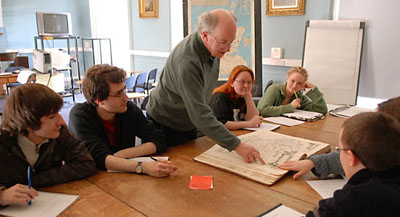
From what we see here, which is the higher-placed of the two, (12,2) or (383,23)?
(12,2)

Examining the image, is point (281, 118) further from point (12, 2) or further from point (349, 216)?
point (12, 2)

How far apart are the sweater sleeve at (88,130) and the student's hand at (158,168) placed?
205mm

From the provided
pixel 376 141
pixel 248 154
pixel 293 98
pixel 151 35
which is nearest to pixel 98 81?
pixel 248 154

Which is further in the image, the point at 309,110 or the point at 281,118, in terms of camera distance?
the point at 309,110

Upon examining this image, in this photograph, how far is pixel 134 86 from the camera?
5.27 metres

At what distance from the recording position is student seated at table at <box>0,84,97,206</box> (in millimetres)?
1089

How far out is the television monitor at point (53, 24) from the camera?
24.4ft

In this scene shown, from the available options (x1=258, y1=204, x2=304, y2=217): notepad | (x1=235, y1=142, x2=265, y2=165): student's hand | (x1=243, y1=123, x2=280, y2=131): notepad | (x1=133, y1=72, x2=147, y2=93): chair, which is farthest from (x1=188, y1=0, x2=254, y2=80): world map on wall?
(x1=258, y1=204, x2=304, y2=217): notepad

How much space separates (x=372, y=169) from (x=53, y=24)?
322 inches

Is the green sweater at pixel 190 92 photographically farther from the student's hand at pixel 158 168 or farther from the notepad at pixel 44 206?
the notepad at pixel 44 206

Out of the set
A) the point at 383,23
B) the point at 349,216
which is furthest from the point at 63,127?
the point at 383,23

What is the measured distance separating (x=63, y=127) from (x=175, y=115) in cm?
59

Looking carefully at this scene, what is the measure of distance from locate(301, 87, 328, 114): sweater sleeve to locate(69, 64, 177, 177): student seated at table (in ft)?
4.60

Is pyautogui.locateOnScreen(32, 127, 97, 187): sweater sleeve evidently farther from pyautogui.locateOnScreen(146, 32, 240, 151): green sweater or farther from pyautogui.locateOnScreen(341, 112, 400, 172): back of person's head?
pyautogui.locateOnScreen(341, 112, 400, 172): back of person's head
